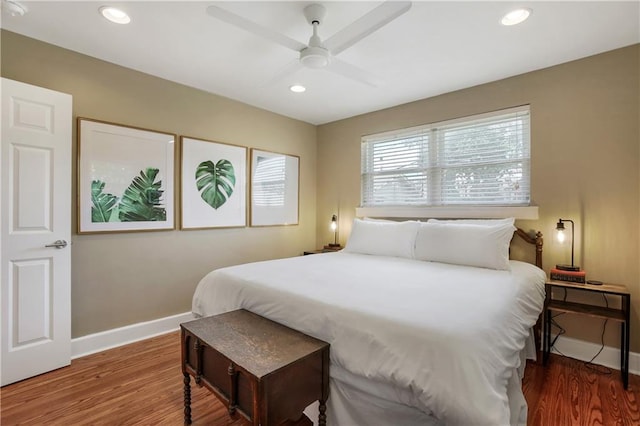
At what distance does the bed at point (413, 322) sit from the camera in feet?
3.95

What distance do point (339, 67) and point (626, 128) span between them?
2304mm

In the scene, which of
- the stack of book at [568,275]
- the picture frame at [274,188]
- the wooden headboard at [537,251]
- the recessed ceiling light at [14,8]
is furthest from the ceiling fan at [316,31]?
the stack of book at [568,275]

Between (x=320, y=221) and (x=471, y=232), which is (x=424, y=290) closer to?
(x=471, y=232)

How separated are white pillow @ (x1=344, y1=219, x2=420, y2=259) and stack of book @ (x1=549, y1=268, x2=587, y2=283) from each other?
3.70 feet

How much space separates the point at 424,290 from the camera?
1.83 metres

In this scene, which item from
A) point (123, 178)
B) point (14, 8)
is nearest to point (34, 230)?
point (123, 178)

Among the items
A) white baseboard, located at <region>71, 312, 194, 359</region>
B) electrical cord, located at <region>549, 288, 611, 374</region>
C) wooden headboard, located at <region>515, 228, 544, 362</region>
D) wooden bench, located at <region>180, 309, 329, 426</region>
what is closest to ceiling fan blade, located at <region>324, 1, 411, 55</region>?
wooden bench, located at <region>180, 309, 329, 426</region>

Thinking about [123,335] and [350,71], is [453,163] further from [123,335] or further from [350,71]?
[123,335]

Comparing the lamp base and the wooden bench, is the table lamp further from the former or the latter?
the wooden bench

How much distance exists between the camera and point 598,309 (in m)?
2.41

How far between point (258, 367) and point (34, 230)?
2137 mm

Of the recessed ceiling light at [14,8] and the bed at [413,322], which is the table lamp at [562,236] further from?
the recessed ceiling light at [14,8]

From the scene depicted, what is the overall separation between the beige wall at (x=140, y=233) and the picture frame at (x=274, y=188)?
0.14 metres

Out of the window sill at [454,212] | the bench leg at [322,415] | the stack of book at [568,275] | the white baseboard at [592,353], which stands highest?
the window sill at [454,212]
